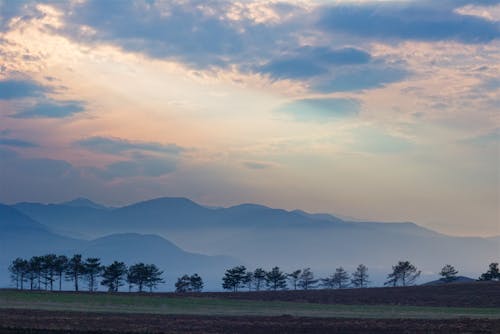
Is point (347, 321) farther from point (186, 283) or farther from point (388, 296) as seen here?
point (186, 283)

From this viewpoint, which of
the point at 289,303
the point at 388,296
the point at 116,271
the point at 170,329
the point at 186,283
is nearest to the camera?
the point at 170,329

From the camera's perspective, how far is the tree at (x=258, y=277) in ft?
443

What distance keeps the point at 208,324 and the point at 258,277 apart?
83.5 m

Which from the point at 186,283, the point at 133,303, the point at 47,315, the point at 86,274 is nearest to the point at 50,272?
the point at 86,274

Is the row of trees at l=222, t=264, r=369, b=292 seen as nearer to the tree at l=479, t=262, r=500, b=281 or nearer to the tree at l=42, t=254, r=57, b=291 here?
the tree at l=479, t=262, r=500, b=281

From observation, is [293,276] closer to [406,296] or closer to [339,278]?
[339,278]

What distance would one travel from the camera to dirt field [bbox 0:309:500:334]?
46338 mm

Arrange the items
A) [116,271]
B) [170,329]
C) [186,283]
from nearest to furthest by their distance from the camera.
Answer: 1. [170,329]
2. [116,271]
3. [186,283]

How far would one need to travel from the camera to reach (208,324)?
5266 cm

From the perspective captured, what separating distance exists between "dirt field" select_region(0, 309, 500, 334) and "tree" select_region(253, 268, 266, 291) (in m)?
74.3

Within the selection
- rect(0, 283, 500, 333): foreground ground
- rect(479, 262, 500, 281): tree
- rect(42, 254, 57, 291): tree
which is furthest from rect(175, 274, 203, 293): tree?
rect(479, 262, 500, 281): tree

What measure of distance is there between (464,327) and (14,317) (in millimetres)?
35059

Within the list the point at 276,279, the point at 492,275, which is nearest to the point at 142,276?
the point at 276,279

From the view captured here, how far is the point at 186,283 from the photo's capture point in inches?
5418
